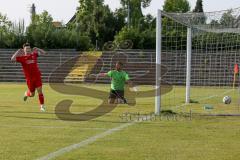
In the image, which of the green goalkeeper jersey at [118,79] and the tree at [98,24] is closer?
the green goalkeeper jersey at [118,79]

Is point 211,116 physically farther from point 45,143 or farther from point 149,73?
point 149,73

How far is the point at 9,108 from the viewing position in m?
17.0

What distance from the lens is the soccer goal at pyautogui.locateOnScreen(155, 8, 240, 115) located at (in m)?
16.2

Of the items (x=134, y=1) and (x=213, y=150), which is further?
(x=134, y=1)

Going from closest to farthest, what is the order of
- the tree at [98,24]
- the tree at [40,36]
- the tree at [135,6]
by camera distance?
the tree at [40,36] < the tree at [98,24] < the tree at [135,6]

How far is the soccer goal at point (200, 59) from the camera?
53.2 feet

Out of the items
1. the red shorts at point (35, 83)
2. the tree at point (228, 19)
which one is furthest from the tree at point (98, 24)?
the tree at point (228, 19)

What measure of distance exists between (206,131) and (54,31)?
40.6 metres

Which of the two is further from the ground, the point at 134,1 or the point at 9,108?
the point at 134,1

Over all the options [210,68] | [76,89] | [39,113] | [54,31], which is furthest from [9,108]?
[54,31]

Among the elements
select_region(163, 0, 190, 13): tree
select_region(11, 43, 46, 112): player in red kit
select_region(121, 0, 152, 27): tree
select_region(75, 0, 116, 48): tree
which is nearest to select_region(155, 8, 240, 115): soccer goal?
select_region(11, 43, 46, 112): player in red kit

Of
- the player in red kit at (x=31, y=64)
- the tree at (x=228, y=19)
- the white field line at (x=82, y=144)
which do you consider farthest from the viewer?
the player in red kit at (x=31, y=64)

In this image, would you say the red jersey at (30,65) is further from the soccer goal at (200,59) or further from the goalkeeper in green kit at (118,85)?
the soccer goal at (200,59)

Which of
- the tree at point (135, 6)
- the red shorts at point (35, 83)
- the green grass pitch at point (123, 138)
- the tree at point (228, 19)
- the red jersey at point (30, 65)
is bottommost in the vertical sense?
the green grass pitch at point (123, 138)
